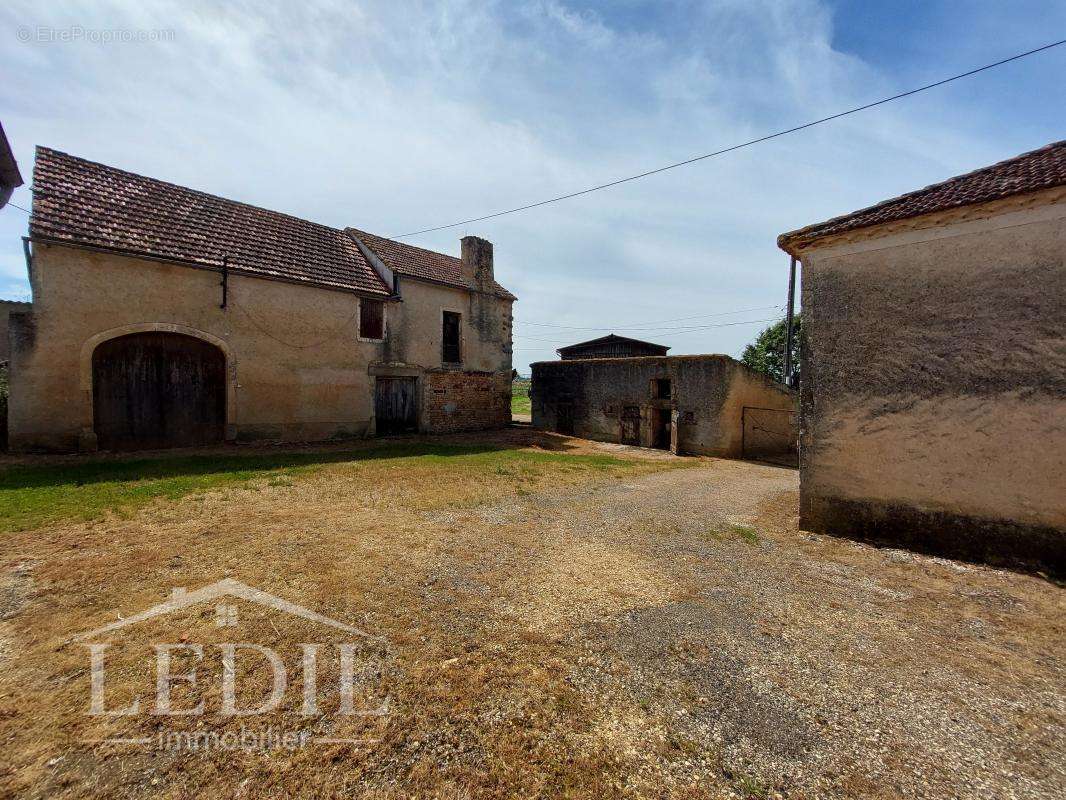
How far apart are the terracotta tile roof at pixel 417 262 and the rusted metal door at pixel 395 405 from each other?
13.4 feet

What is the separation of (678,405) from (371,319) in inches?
454

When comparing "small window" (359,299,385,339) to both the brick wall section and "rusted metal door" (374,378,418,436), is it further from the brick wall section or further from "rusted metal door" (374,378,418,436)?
the brick wall section

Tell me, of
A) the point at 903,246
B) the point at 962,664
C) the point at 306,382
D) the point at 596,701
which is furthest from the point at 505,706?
the point at 306,382

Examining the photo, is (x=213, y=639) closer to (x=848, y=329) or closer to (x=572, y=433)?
(x=848, y=329)

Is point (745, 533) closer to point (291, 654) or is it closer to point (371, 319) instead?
point (291, 654)

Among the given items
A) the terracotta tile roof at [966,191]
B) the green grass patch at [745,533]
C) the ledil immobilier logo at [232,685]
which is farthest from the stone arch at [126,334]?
the terracotta tile roof at [966,191]

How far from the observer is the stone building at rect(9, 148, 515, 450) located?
952 centimetres

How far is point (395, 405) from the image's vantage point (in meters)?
15.7

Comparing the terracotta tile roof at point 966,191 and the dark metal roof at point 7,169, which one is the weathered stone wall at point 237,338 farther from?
the terracotta tile roof at point 966,191

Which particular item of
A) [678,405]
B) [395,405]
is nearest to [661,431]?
[678,405]

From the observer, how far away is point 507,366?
19.2 metres

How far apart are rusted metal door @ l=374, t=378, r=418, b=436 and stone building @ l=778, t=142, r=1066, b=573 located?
13016 millimetres

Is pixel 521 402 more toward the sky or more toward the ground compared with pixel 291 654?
more toward the sky

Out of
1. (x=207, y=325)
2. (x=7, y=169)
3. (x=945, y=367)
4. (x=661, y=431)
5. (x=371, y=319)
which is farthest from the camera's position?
(x=661, y=431)
